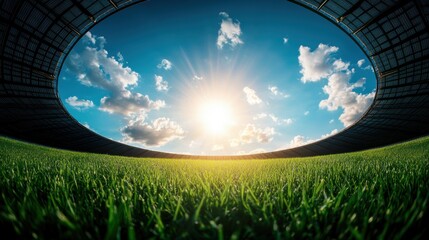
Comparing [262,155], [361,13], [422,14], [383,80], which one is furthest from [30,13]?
[262,155]

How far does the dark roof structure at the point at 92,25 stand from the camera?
696 inches

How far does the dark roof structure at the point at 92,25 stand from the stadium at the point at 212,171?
116mm

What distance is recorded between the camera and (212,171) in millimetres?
2885

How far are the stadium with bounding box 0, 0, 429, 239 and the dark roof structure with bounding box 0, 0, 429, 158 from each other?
0.38ft

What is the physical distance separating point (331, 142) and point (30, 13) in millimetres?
47379

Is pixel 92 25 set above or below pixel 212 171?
above

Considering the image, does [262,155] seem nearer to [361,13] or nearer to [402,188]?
[361,13]

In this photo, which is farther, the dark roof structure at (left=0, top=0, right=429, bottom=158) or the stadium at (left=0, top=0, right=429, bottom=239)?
the dark roof structure at (left=0, top=0, right=429, bottom=158)

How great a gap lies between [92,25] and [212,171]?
22840 mm

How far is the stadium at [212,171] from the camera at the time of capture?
786mm

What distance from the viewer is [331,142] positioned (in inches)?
1773

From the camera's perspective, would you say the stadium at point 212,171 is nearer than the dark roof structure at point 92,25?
Yes

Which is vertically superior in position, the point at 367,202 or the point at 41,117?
the point at 41,117

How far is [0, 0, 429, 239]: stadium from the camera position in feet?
2.58
